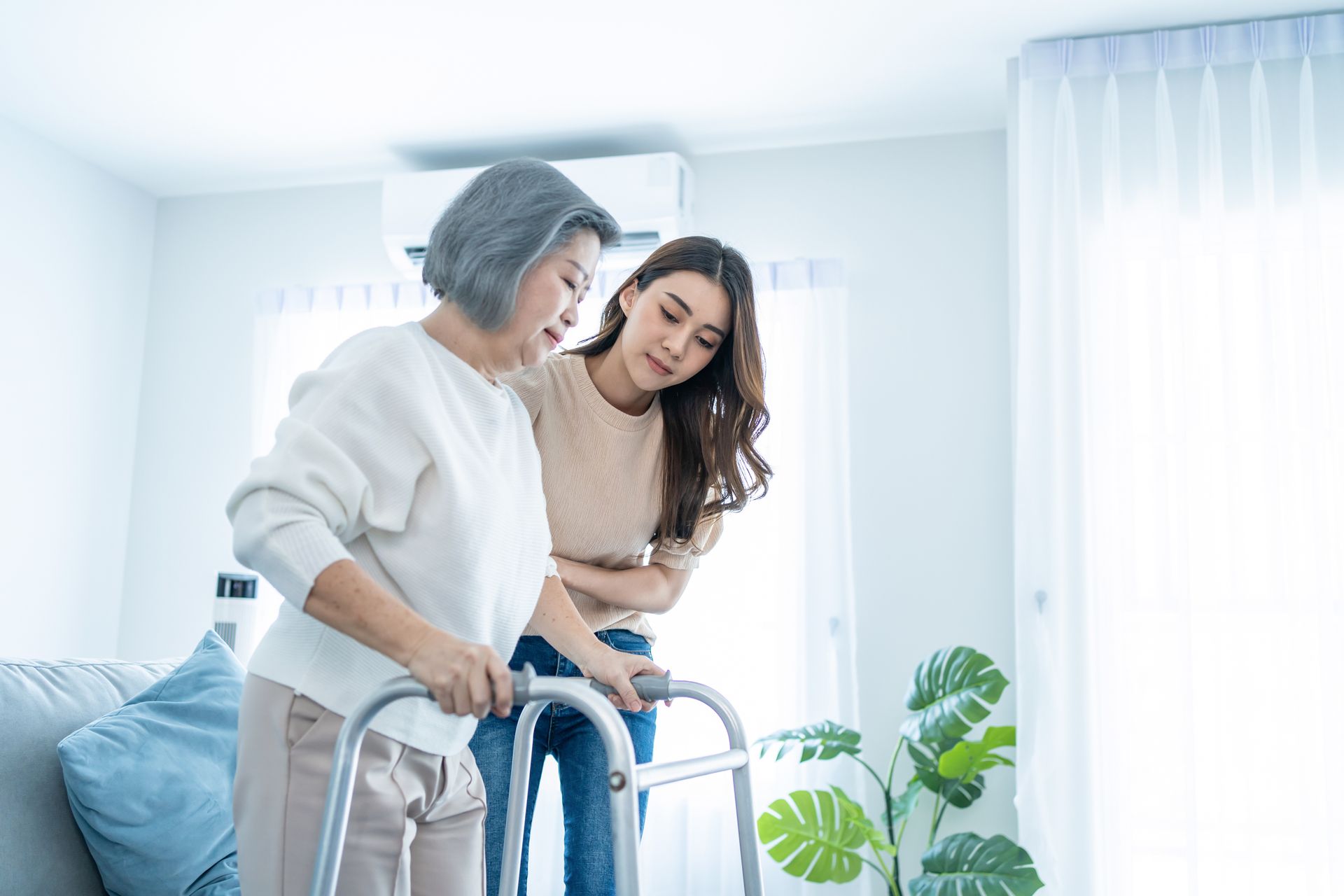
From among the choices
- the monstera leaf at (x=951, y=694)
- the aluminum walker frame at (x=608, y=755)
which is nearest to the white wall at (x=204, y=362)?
the monstera leaf at (x=951, y=694)

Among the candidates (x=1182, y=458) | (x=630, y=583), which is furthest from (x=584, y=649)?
(x=1182, y=458)

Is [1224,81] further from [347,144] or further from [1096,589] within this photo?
[347,144]

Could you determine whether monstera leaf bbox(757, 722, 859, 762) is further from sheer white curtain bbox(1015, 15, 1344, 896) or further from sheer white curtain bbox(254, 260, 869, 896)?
sheer white curtain bbox(1015, 15, 1344, 896)

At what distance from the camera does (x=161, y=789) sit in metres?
1.83

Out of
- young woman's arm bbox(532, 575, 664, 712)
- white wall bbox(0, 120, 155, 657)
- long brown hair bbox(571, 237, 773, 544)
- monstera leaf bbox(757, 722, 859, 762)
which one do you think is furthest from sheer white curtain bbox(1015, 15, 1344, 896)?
white wall bbox(0, 120, 155, 657)

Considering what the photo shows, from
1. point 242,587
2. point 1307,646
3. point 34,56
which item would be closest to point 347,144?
point 34,56

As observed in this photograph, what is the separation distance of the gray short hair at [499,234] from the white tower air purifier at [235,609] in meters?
1.94

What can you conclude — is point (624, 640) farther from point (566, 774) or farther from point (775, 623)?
point (775, 623)

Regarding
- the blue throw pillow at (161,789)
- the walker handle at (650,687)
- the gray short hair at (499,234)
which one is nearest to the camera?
the gray short hair at (499,234)

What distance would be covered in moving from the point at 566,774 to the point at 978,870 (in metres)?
1.51

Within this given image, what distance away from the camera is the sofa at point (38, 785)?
1.67 metres

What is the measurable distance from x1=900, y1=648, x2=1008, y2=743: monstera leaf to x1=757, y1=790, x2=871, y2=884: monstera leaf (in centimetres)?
29

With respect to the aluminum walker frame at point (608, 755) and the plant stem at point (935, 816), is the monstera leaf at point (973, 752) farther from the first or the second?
the aluminum walker frame at point (608, 755)

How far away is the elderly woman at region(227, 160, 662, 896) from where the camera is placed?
94cm
